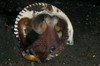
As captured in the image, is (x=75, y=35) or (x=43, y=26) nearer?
(x=43, y=26)

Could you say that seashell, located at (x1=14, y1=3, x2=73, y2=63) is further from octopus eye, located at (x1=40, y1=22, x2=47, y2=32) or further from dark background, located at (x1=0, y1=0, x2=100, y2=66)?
dark background, located at (x1=0, y1=0, x2=100, y2=66)

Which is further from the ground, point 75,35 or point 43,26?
point 43,26

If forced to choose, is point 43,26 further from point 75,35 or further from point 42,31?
point 75,35

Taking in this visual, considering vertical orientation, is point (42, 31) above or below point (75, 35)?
above

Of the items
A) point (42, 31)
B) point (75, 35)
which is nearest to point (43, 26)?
point (42, 31)

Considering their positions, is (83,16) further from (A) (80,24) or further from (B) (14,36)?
(B) (14,36)

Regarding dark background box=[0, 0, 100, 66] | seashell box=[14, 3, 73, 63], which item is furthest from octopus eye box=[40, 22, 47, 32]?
dark background box=[0, 0, 100, 66]

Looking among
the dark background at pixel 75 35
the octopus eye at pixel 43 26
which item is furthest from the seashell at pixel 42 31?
the dark background at pixel 75 35
